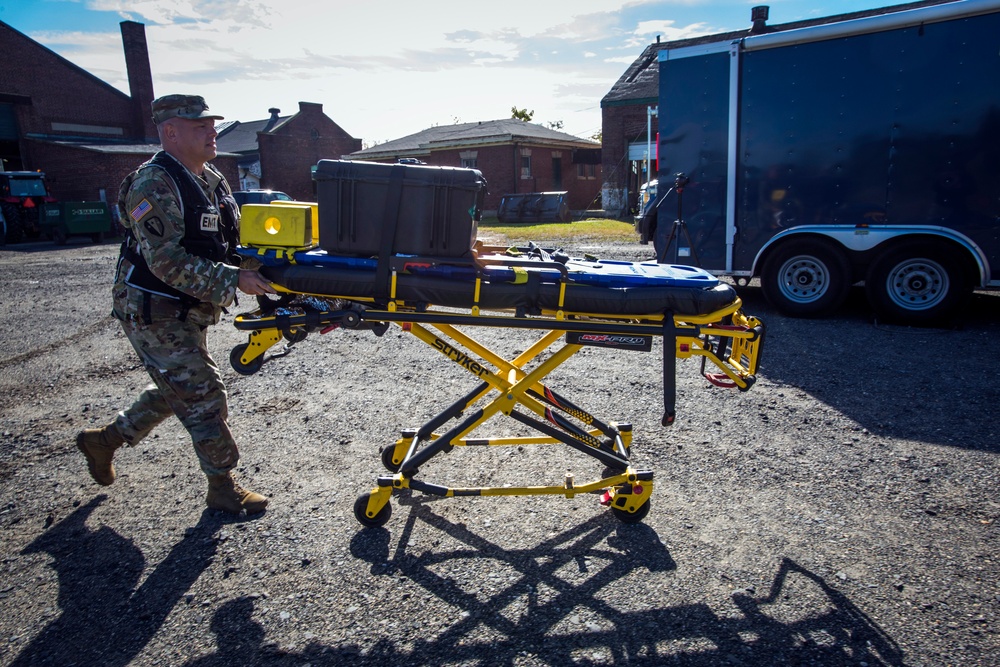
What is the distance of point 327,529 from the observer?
3.44 meters

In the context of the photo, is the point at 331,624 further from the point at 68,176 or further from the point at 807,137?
the point at 68,176

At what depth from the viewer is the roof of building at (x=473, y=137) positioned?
31312 mm

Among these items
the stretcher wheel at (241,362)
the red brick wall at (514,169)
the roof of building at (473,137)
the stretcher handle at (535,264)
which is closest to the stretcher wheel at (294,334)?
the stretcher wheel at (241,362)

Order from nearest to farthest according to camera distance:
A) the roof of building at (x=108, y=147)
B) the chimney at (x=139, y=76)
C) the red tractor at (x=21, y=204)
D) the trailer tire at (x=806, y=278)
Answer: the trailer tire at (x=806, y=278)
the red tractor at (x=21, y=204)
the roof of building at (x=108, y=147)
the chimney at (x=139, y=76)

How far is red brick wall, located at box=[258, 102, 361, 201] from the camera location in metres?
40.4

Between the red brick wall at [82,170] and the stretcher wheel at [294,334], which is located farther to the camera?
the red brick wall at [82,170]

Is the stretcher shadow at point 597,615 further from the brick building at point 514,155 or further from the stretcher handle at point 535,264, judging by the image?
the brick building at point 514,155

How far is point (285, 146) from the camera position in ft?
137

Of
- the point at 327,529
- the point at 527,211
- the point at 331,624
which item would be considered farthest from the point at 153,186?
the point at 527,211

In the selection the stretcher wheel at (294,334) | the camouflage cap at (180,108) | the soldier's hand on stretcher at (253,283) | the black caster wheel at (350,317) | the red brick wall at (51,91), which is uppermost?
the red brick wall at (51,91)

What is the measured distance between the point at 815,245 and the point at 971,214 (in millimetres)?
1609

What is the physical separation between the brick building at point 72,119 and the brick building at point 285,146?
275 cm

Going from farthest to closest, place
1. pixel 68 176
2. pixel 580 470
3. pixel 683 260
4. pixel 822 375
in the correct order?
pixel 68 176, pixel 683 260, pixel 822 375, pixel 580 470

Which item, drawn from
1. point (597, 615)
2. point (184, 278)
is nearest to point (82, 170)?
point (184, 278)
